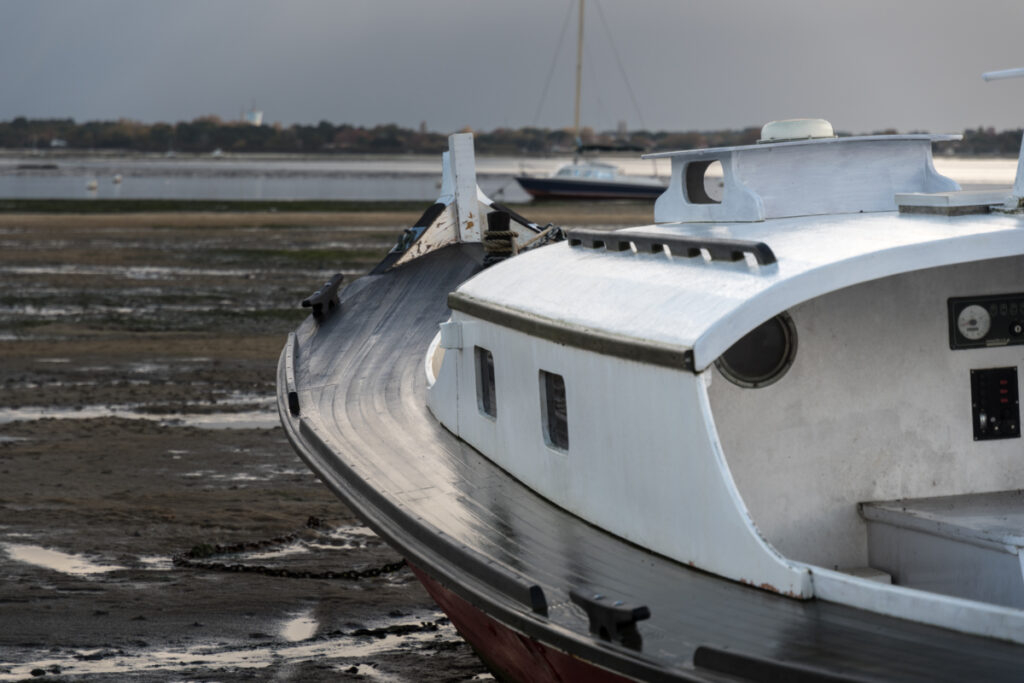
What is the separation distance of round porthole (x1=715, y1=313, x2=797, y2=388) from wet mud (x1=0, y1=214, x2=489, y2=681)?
3.00 m

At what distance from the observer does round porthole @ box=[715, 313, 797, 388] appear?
246 inches

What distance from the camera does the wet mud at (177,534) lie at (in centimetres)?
838

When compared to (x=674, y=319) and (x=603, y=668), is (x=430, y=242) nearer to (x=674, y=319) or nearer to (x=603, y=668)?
(x=674, y=319)

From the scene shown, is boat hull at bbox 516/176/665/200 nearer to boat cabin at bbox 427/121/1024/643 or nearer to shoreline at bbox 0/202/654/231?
shoreline at bbox 0/202/654/231

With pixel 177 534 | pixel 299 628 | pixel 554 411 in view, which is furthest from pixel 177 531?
pixel 554 411

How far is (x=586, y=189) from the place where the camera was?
75.9 metres

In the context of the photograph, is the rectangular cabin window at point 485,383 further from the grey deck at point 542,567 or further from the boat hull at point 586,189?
the boat hull at point 586,189

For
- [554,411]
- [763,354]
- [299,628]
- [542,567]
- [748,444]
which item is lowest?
[299,628]

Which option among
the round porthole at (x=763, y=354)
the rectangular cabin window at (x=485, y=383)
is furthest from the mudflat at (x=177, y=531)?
the round porthole at (x=763, y=354)

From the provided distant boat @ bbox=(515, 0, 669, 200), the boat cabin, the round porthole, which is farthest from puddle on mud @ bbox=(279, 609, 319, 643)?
distant boat @ bbox=(515, 0, 669, 200)

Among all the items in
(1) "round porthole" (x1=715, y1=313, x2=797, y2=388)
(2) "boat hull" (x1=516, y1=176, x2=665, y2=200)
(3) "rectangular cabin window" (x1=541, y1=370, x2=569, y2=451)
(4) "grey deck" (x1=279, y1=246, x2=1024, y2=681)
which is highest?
(2) "boat hull" (x1=516, y1=176, x2=665, y2=200)

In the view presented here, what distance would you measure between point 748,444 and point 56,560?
628cm

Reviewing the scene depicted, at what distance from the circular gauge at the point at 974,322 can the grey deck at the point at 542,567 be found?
2.15 meters

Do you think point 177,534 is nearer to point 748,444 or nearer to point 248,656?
point 248,656
